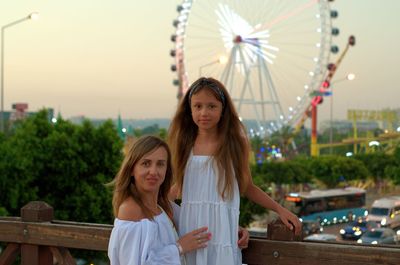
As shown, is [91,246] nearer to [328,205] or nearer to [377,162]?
[328,205]

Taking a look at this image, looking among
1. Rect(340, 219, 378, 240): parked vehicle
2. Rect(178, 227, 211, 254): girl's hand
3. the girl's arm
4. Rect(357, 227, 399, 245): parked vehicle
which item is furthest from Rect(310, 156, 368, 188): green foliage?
Rect(178, 227, 211, 254): girl's hand

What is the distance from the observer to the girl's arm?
9.85 ft

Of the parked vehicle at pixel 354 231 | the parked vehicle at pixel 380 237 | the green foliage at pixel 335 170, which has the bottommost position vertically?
the parked vehicle at pixel 354 231

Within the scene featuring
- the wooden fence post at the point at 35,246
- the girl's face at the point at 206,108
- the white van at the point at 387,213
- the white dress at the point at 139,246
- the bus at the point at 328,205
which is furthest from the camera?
the bus at the point at 328,205

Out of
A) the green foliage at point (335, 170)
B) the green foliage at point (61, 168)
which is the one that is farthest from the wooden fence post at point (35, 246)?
the green foliage at point (335, 170)

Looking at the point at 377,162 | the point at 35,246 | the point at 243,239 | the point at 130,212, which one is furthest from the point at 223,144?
the point at 377,162

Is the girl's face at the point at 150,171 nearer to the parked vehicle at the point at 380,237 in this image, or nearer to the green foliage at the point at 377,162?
the parked vehicle at the point at 380,237

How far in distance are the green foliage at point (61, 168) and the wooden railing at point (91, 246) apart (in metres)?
12.4

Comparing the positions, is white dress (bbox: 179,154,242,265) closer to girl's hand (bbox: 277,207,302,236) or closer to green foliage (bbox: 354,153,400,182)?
girl's hand (bbox: 277,207,302,236)

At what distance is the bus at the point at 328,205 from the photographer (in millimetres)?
33625

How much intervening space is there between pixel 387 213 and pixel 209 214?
101ft

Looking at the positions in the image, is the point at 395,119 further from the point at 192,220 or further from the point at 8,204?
the point at 192,220

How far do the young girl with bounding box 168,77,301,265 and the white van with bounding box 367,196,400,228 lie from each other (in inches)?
1182

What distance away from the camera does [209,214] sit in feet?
9.58
